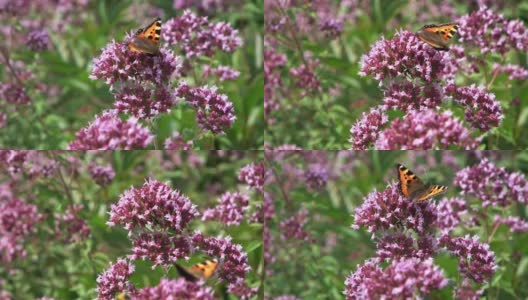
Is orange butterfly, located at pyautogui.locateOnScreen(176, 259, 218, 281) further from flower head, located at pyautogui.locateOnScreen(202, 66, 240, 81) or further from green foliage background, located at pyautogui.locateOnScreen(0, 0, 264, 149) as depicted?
flower head, located at pyautogui.locateOnScreen(202, 66, 240, 81)

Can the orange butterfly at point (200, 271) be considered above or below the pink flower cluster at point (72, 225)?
below

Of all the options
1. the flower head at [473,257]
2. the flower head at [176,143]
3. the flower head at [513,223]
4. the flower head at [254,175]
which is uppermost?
the flower head at [176,143]

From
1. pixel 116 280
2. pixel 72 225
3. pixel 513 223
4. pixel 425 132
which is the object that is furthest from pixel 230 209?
pixel 513 223

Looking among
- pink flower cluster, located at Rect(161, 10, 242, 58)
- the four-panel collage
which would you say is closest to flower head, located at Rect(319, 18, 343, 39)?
the four-panel collage

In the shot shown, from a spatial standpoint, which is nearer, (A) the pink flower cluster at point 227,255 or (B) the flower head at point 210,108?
(A) the pink flower cluster at point 227,255

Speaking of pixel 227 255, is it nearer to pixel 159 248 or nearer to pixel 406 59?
pixel 159 248

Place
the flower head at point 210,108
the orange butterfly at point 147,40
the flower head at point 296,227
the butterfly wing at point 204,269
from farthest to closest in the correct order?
the flower head at point 296,227 < the flower head at point 210,108 < the orange butterfly at point 147,40 < the butterfly wing at point 204,269

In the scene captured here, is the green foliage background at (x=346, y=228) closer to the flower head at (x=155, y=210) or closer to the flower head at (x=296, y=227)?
the flower head at (x=296, y=227)

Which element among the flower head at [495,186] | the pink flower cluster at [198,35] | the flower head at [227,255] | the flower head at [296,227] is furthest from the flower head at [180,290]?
the flower head at [495,186]
